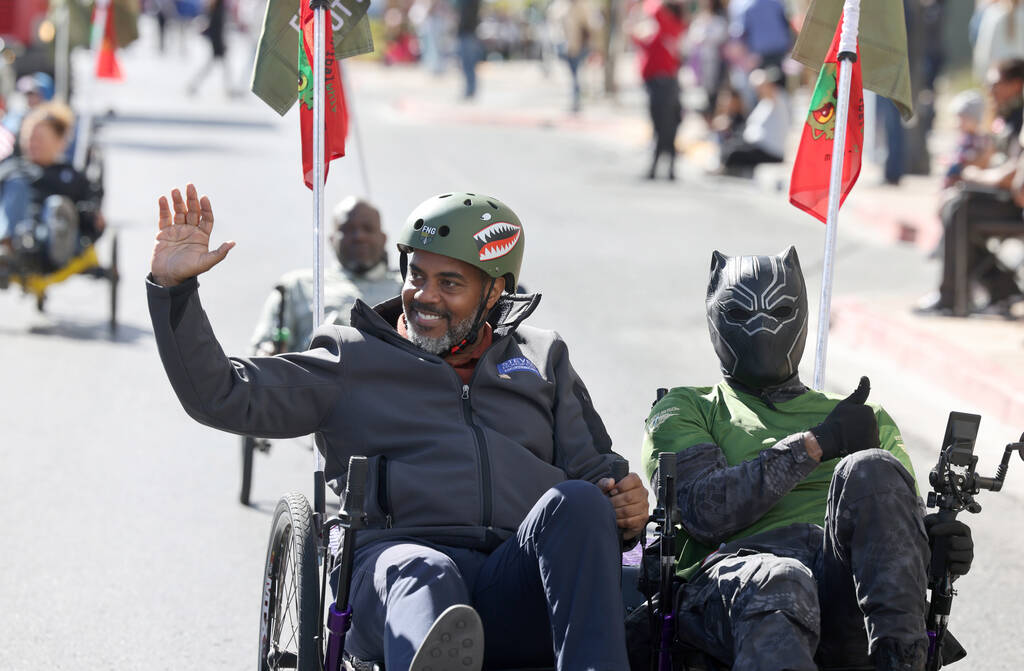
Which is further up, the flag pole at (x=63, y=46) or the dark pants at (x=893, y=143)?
the flag pole at (x=63, y=46)

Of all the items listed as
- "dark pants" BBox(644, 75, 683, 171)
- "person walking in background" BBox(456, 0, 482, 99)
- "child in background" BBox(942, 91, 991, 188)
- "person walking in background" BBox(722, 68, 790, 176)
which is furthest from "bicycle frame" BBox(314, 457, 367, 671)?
"person walking in background" BBox(456, 0, 482, 99)

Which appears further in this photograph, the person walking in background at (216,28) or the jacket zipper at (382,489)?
the person walking in background at (216,28)

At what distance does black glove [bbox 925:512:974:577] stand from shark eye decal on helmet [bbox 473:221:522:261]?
1.42 metres

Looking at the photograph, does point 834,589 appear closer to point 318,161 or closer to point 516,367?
point 516,367

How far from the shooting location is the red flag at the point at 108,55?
49.6 feet

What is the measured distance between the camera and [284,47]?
5746 mm

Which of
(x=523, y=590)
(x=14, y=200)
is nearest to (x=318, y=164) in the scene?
(x=523, y=590)

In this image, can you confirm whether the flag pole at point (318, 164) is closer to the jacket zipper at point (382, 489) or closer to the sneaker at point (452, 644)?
the jacket zipper at point (382, 489)

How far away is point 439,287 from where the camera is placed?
4746 millimetres

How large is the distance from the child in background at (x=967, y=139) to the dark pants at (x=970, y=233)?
107 cm

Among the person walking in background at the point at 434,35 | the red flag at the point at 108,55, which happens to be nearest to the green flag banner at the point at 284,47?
the red flag at the point at 108,55

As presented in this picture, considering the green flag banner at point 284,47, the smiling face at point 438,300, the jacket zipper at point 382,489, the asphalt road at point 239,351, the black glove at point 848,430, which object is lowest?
the asphalt road at point 239,351

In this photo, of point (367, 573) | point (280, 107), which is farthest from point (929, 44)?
point (367, 573)

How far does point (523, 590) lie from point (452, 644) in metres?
0.47
